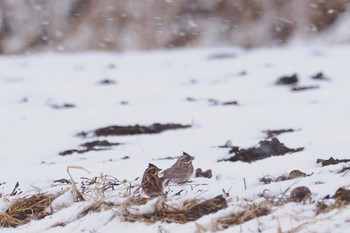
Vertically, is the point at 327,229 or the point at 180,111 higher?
the point at 327,229

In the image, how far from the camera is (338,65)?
298 inches

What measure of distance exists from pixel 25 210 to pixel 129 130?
218 centimetres

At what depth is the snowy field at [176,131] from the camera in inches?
123

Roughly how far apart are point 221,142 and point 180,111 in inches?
49.5

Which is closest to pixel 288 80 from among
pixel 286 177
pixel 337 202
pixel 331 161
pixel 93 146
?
pixel 93 146

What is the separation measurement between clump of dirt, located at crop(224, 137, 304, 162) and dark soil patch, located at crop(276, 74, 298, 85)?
2600mm

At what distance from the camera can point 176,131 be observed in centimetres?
550

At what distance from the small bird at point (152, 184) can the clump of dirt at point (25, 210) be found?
42cm

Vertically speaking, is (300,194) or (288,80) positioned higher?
(300,194)

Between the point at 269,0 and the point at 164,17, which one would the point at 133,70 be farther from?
the point at 269,0

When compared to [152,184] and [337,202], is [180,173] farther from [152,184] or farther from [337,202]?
[337,202]

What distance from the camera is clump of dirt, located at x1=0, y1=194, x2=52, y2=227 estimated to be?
334cm

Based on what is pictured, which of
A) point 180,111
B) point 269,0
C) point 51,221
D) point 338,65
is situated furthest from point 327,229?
point 269,0

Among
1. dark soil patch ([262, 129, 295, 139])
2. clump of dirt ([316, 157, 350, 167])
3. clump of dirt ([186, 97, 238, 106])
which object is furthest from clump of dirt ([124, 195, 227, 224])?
clump of dirt ([186, 97, 238, 106])
